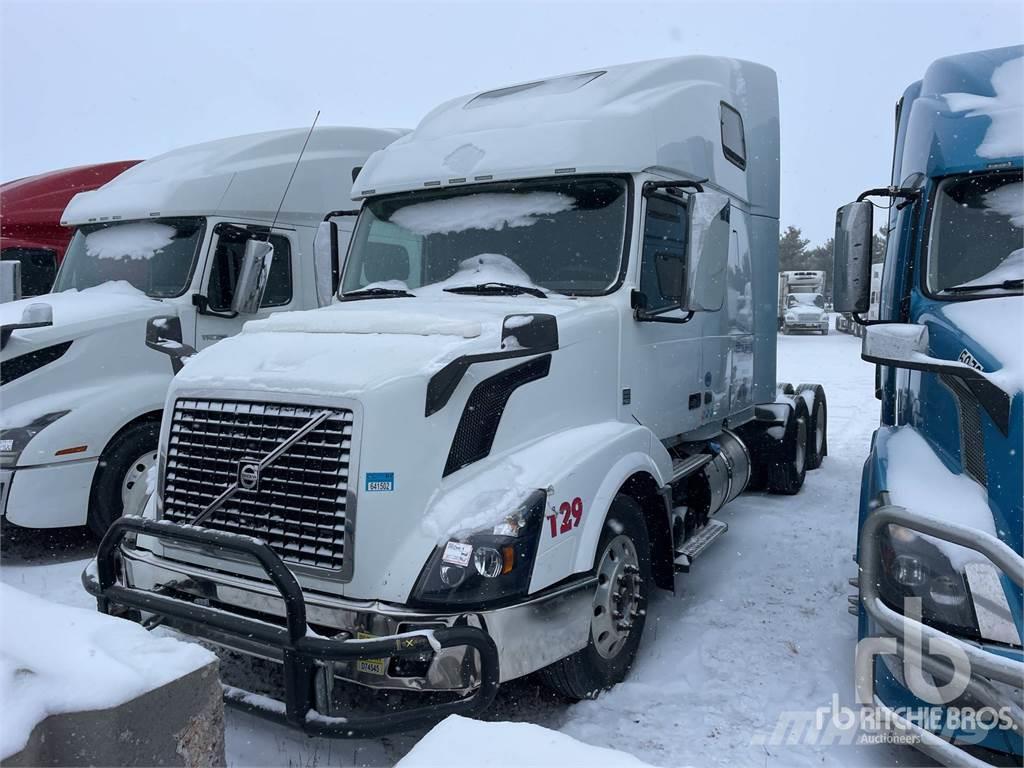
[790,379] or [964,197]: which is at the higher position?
[964,197]

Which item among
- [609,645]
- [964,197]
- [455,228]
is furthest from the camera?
[455,228]

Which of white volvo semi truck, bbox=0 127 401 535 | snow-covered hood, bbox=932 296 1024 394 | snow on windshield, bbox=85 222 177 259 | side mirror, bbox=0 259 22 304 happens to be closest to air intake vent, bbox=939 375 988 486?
snow-covered hood, bbox=932 296 1024 394

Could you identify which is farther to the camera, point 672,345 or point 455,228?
point 672,345

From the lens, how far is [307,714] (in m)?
2.99

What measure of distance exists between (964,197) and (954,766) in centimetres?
300

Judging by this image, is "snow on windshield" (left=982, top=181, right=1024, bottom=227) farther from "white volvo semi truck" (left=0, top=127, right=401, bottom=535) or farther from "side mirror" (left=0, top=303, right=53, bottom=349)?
"side mirror" (left=0, top=303, right=53, bottom=349)

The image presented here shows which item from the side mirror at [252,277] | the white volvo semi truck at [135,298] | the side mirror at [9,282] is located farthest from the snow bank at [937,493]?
the side mirror at [9,282]

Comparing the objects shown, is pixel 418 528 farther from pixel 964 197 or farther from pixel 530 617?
pixel 964 197

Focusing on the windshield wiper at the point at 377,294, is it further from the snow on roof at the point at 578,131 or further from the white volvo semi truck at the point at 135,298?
the white volvo semi truck at the point at 135,298

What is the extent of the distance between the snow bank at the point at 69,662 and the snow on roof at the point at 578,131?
10.1 feet

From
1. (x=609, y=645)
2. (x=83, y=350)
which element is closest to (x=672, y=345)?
(x=609, y=645)

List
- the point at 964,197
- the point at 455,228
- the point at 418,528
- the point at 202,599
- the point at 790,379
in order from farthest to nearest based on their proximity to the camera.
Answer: the point at 790,379
the point at 455,228
the point at 964,197
the point at 202,599
the point at 418,528

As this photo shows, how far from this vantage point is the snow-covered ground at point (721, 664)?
3.46 m

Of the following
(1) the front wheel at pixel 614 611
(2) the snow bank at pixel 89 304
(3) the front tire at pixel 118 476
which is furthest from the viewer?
(2) the snow bank at pixel 89 304
